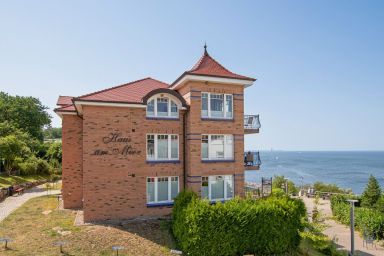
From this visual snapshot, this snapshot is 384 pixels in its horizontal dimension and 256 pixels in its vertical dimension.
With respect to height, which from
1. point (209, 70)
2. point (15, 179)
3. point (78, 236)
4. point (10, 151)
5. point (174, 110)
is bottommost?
point (78, 236)

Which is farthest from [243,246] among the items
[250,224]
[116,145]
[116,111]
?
[116,111]

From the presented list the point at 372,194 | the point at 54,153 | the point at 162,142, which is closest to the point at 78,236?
the point at 162,142

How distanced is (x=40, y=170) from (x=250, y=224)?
4050 cm

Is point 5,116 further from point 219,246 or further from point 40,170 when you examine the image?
point 219,246

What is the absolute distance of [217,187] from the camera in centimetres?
2073

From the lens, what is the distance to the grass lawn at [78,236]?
14.2 meters

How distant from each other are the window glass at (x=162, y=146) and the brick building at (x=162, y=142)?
0.23 ft

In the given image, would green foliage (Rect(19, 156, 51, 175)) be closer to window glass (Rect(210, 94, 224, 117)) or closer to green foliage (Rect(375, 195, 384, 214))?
window glass (Rect(210, 94, 224, 117))

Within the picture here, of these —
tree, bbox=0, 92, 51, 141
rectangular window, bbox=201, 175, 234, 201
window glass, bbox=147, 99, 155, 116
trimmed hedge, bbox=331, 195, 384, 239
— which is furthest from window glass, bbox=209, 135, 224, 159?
tree, bbox=0, 92, 51, 141

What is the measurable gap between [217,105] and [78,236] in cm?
1220

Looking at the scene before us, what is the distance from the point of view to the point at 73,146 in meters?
23.4

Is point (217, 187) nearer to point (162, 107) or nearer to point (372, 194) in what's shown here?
point (162, 107)

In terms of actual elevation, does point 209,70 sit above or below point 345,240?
above

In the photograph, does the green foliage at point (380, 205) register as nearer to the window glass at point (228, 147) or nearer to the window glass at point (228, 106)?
the window glass at point (228, 147)
